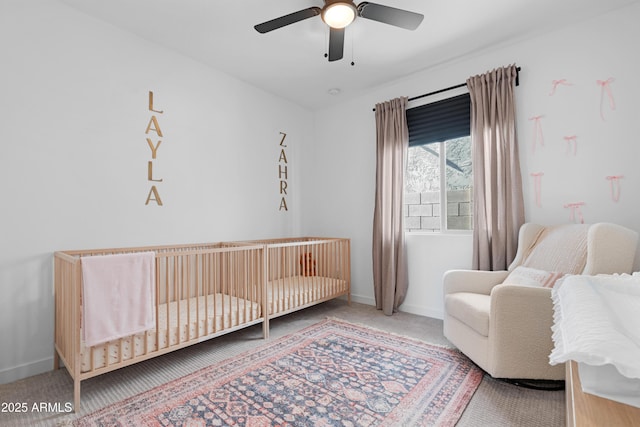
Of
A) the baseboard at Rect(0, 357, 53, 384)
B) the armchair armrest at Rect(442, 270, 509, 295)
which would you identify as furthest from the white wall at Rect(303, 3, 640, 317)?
the baseboard at Rect(0, 357, 53, 384)

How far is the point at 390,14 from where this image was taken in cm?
188

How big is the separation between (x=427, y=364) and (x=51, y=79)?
3.20 m

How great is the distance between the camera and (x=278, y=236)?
371 centimetres

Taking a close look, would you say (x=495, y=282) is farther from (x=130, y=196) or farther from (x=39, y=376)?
(x=39, y=376)

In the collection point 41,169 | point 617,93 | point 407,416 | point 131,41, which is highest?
point 131,41

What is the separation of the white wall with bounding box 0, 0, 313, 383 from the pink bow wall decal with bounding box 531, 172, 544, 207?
2.73m

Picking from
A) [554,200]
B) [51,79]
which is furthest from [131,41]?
[554,200]

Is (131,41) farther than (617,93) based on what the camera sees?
Yes

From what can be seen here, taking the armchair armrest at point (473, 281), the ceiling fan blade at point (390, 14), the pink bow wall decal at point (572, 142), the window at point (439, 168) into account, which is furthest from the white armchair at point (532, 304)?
the ceiling fan blade at point (390, 14)

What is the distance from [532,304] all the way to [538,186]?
48.2 inches

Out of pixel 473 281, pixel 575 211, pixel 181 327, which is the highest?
pixel 575 211

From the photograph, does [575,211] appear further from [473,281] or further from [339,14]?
[339,14]

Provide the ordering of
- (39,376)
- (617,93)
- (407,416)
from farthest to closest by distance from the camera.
→ (617,93) < (39,376) < (407,416)

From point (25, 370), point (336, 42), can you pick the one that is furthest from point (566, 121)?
point (25, 370)
